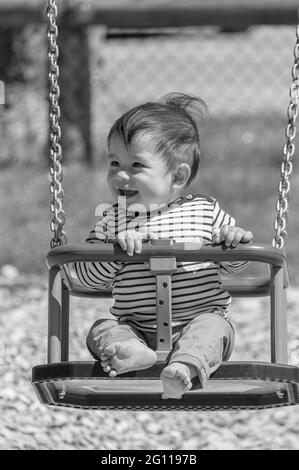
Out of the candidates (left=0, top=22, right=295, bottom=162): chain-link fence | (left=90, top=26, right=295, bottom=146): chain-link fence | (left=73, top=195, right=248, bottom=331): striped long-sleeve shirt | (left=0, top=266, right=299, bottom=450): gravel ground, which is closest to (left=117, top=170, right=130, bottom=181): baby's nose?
(left=73, top=195, right=248, bottom=331): striped long-sleeve shirt

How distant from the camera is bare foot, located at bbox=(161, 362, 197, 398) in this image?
10.4 feet

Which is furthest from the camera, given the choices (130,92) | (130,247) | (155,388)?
(130,92)

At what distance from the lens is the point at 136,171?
3.53 m

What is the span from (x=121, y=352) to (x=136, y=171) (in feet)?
1.85

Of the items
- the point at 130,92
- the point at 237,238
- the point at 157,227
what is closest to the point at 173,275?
the point at 157,227

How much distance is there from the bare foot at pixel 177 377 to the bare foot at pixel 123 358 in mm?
95

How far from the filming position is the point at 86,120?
29.2 feet

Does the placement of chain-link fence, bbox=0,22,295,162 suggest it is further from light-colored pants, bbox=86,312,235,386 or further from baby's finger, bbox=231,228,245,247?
baby's finger, bbox=231,228,245,247

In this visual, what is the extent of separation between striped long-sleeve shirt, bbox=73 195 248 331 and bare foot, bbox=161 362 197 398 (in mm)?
308

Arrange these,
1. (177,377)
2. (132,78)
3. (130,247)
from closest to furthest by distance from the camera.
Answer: (177,377) → (130,247) → (132,78)

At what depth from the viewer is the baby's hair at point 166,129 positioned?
3533 millimetres

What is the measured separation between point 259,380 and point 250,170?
19.7 feet

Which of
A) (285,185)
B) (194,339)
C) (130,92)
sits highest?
(130,92)

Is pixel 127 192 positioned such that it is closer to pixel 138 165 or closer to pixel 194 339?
pixel 138 165
